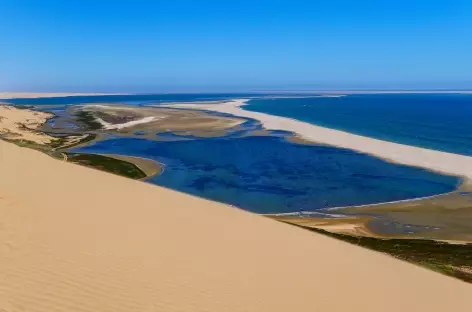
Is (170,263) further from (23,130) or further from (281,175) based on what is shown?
(23,130)

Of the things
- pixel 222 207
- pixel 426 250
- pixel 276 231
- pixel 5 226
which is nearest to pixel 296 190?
pixel 426 250

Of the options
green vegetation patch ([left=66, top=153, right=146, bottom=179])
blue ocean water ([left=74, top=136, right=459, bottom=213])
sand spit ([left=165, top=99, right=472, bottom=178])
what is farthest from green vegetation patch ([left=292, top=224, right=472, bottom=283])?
green vegetation patch ([left=66, top=153, right=146, bottom=179])

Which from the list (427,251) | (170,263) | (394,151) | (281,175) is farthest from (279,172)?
(170,263)

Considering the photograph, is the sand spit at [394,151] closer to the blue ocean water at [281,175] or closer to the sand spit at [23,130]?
the blue ocean water at [281,175]

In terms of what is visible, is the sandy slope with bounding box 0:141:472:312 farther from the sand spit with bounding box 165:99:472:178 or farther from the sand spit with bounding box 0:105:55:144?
the sand spit with bounding box 0:105:55:144

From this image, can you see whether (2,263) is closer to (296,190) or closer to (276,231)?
(276,231)
